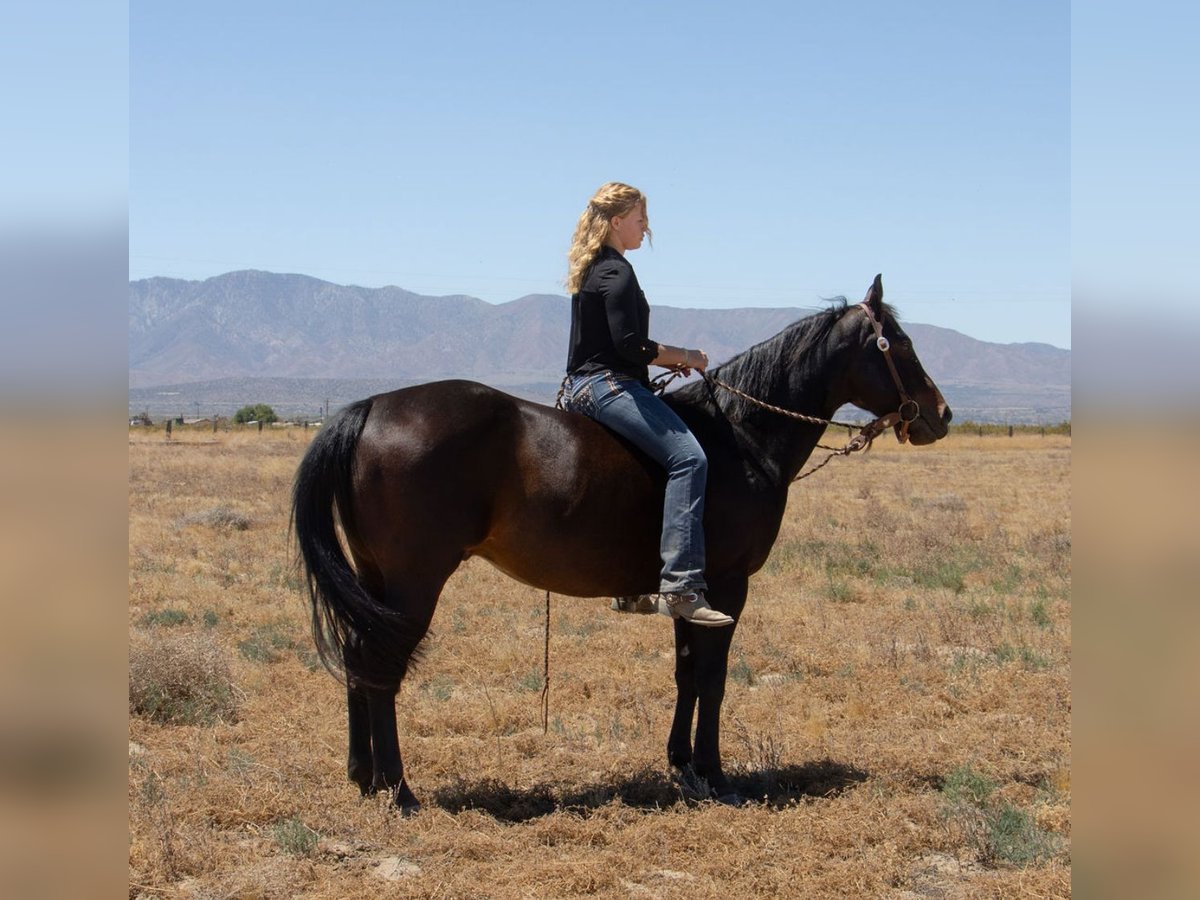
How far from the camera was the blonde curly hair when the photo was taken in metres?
5.75

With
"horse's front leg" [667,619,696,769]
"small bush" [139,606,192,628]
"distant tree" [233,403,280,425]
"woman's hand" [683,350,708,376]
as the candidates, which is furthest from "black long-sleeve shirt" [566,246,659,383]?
"distant tree" [233,403,280,425]

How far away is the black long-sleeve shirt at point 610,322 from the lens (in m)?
5.57

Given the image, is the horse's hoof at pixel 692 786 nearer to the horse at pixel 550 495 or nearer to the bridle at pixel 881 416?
the horse at pixel 550 495

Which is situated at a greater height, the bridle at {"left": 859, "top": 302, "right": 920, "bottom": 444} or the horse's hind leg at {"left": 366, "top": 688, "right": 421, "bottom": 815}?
the bridle at {"left": 859, "top": 302, "right": 920, "bottom": 444}

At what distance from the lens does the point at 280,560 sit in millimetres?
13070

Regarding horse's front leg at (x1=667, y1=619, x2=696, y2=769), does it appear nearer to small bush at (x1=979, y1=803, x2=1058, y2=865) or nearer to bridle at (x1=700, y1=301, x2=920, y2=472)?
bridle at (x1=700, y1=301, x2=920, y2=472)

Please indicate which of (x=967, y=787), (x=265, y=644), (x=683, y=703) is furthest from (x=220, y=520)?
(x=967, y=787)

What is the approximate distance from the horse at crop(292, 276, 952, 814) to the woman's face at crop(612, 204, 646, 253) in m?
0.92

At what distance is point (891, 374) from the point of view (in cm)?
606
